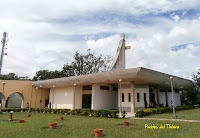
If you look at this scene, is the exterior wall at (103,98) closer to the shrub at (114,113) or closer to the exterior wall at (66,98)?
the exterior wall at (66,98)

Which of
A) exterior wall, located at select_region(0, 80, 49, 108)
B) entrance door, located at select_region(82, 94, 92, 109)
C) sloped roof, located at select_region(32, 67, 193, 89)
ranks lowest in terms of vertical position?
entrance door, located at select_region(82, 94, 92, 109)

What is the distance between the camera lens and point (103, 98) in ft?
76.8

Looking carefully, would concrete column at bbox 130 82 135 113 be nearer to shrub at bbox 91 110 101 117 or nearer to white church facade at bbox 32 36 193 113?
white church facade at bbox 32 36 193 113

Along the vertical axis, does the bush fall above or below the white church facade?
below

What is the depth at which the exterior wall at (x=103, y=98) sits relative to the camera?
2223cm

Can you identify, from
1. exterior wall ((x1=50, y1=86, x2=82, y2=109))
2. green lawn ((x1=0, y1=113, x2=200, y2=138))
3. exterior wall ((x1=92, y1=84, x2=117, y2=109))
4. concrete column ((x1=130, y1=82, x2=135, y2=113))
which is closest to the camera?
green lawn ((x1=0, y1=113, x2=200, y2=138))

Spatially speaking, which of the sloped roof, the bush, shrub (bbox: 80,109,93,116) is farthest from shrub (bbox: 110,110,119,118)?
the sloped roof

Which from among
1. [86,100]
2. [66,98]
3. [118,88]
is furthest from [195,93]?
[66,98]

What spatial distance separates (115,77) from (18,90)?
1921cm

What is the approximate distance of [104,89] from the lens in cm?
2384

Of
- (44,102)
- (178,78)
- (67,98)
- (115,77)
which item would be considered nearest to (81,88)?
(67,98)

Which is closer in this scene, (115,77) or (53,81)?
(115,77)

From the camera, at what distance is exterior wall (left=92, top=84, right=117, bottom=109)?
2223 centimetres

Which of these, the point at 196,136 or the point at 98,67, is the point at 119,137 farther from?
the point at 98,67
